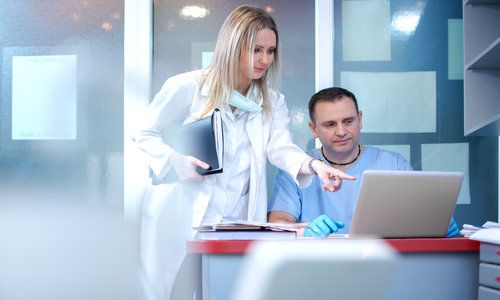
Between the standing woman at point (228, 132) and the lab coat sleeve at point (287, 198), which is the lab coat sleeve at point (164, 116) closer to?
the standing woman at point (228, 132)

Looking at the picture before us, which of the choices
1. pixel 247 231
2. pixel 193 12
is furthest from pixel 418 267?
pixel 193 12

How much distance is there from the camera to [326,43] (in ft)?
8.54

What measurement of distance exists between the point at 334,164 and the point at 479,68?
697 mm

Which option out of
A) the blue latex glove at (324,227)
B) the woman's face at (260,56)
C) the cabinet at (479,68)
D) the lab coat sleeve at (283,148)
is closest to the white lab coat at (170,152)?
the lab coat sleeve at (283,148)

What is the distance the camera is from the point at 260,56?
6.39ft

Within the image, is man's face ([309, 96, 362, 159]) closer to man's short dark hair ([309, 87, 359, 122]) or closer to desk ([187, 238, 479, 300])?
man's short dark hair ([309, 87, 359, 122])

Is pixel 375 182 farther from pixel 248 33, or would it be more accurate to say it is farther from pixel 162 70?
pixel 162 70

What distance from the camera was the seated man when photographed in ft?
6.55

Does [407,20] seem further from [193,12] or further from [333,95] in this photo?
[193,12]

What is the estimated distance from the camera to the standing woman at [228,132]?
6.35ft

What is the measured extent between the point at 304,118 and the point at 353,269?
2.26 m

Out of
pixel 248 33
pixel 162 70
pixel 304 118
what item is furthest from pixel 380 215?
pixel 162 70

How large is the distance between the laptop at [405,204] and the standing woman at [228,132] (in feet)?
2.00

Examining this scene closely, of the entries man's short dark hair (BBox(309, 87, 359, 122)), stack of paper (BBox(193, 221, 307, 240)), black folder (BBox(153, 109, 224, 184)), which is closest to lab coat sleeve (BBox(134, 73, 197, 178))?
black folder (BBox(153, 109, 224, 184))
